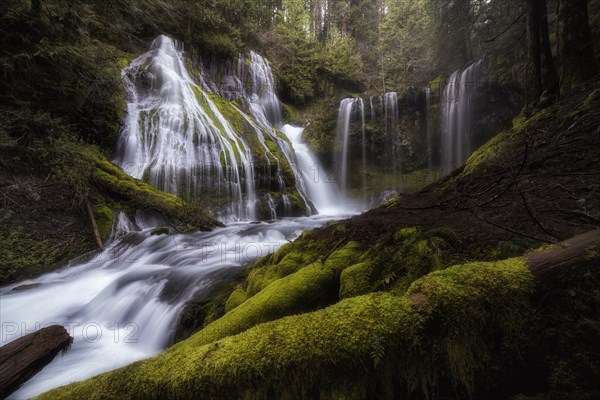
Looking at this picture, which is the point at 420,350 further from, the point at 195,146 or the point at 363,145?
the point at 363,145

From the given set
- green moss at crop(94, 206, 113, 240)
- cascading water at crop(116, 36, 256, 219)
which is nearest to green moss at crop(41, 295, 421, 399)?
green moss at crop(94, 206, 113, 240)

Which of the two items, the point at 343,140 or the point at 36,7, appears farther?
the point at 343,140

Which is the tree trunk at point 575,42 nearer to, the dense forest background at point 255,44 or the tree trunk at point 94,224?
the dense forest background at point 255,44

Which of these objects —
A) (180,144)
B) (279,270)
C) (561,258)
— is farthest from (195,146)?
(561,258)

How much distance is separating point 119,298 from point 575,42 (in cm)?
1050

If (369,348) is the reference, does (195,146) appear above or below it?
above

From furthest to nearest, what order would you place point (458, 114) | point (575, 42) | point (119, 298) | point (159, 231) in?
1. point (458, 114)
2. point (159, 231)
3. point (575, 42)
4. point (119, 298)

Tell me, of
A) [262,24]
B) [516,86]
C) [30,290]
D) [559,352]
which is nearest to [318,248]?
[559,352]

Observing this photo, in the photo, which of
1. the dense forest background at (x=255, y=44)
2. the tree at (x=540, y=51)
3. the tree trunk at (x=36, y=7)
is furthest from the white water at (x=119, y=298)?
the tree at (x=540, y=51)

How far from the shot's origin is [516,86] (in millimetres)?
14219

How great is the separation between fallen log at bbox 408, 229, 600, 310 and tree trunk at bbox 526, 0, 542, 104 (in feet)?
25.8

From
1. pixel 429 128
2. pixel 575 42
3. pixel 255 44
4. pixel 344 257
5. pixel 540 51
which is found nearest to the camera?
pixel 344 257

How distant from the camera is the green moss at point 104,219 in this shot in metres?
7.96

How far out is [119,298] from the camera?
5293 mm
